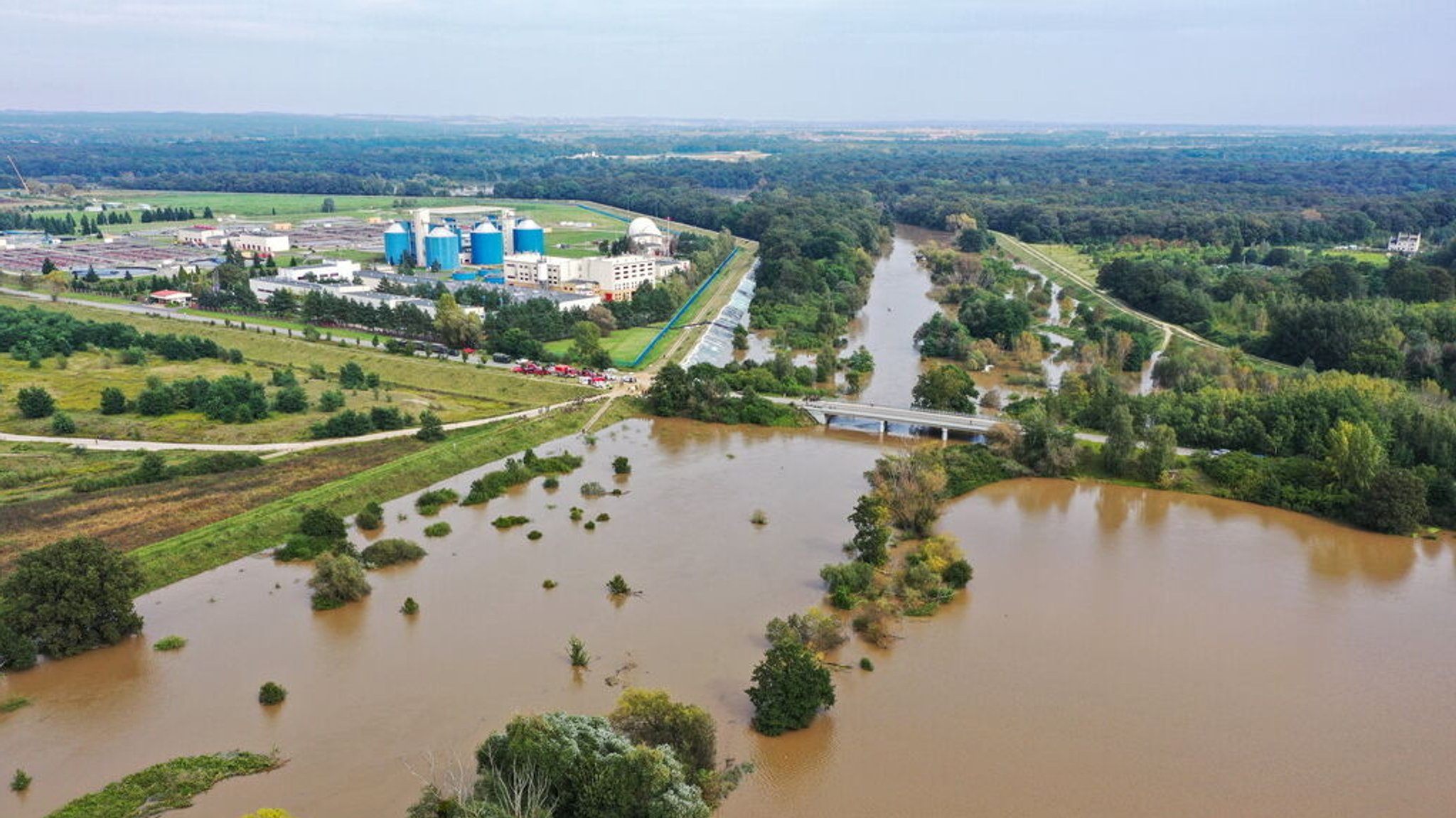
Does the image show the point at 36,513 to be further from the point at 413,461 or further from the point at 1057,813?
the point at 1057,813

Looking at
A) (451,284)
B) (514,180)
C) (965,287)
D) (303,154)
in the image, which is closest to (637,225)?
(451,284)

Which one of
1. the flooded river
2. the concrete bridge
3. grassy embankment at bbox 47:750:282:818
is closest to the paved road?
the concrete bridge

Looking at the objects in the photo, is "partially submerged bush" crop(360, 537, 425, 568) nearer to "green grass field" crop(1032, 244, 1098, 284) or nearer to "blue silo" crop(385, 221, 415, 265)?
"blue silo" crop(385, 221, 415, 265)

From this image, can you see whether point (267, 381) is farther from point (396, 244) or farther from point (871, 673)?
point (396, 244)

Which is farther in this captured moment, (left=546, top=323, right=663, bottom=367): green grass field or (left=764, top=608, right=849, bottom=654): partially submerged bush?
(left=546, top=323, right=663, bottom=367): green grass field

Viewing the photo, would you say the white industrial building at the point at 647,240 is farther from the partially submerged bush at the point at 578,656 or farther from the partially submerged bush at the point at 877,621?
the partially submerged bush at the point at 578,656
